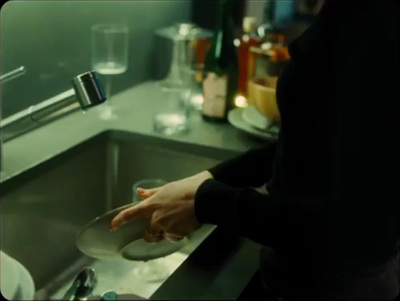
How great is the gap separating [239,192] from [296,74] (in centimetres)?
13

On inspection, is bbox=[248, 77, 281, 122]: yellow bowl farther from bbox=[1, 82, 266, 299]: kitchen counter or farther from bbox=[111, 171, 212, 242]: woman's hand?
bbox=[111, 171, 212, 242]: woman's hand

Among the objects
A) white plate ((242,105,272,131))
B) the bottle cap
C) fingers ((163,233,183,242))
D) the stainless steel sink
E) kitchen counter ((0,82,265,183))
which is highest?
the bottle cap

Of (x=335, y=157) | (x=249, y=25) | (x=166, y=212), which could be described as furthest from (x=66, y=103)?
(x=249, y=25)

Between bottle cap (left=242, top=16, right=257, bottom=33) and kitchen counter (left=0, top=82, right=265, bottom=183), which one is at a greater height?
bottle cap (left=242, top=16, right=257, bottom=33)

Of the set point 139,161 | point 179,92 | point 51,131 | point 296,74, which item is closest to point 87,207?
point 139,161

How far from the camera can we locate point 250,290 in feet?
2.29

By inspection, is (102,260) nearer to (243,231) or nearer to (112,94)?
(243,231)

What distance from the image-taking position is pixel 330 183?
0.52m

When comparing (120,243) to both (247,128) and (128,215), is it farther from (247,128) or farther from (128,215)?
(247,128)

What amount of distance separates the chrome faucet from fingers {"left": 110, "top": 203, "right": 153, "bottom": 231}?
11cm

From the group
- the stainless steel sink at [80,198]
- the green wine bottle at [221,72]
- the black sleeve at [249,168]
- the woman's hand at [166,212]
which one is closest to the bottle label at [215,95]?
the green wine bottle at [221,72]

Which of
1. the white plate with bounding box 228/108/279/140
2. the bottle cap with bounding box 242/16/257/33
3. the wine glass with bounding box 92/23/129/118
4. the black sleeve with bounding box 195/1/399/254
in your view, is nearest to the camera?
the black sleeve with bounding box 195/1/399/254

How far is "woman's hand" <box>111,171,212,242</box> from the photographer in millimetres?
525

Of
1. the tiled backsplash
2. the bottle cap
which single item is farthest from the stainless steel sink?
the bottle cap
